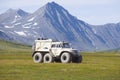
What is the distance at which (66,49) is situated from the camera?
205 feet

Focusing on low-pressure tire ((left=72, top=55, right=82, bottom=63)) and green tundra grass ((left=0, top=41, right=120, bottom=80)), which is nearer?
green tundra grass ((left=0, top=41, right=120, bottom=80))

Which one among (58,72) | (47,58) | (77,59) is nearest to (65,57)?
(77,59)

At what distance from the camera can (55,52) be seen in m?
63.7

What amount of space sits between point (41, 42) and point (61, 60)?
6211 mm

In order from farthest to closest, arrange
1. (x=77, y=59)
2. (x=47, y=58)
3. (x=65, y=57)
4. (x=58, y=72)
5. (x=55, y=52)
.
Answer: (x=47, y=58) < (x=77, y=59) < (x=55, y=52) < (x=65, y=57) < (x=58, y=72)

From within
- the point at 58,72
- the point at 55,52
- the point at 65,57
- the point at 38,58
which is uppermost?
the point at 55,52

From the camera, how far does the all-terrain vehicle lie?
6244 centimetres

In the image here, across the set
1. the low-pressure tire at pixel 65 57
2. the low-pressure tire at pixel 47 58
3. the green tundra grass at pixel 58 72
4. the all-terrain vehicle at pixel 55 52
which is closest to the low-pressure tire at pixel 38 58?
the all-terrain vehicle at pixel 55 52

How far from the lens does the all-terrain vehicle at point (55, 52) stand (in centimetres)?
6244

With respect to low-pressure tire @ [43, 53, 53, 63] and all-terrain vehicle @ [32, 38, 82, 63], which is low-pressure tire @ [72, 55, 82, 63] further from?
low-pressure tire @ [43, 53, 53, 63]

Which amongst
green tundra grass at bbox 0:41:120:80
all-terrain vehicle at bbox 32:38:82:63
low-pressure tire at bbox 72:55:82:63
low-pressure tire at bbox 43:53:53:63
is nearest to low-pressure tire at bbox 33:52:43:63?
all-terrain vehicle at bbox 32:38:82:63

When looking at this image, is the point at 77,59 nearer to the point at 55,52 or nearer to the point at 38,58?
the point at 55,52

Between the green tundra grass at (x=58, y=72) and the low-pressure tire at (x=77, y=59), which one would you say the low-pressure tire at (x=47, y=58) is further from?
the green tundra grass at (x=58, y=72)

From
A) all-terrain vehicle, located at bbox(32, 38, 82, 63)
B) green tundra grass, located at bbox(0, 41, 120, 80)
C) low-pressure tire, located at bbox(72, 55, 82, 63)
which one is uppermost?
all-terrain vehicle, located at bbox(32, 38, 82, 63)
